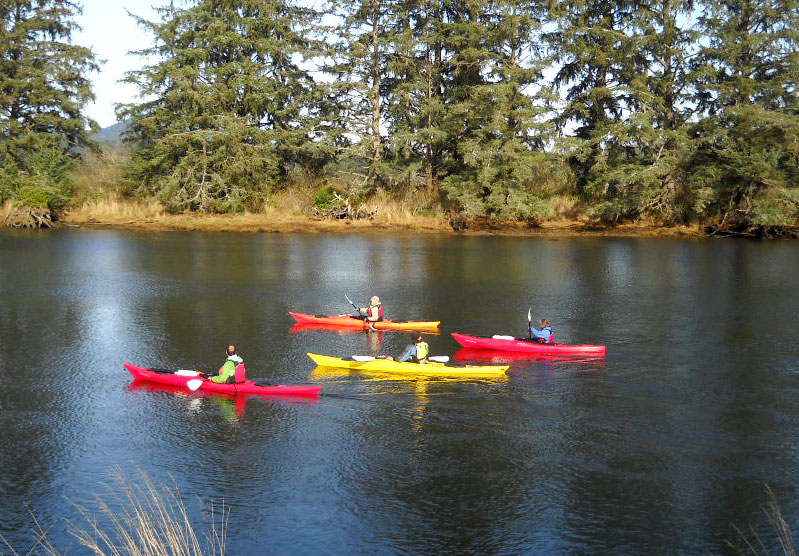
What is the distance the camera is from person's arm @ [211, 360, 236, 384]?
17.8 m

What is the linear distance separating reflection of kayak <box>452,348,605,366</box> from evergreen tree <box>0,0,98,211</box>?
40716 mm

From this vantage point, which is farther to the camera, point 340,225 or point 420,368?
point 340,225

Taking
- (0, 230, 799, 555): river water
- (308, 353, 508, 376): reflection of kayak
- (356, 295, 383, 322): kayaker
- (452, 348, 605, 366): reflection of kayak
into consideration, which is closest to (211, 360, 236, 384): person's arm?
(0, 230, 799, 555): river water

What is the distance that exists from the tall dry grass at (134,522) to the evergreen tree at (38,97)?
148ft

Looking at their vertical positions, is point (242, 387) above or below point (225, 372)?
below

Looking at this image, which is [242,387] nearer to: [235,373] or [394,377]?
[235,373]

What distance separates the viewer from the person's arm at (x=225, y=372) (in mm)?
17812

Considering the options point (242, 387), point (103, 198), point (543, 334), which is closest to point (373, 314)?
point (543, 334)

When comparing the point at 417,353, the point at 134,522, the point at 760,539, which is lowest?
the point at 760,539

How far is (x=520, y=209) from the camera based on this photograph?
51.9m

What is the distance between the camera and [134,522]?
12.2m

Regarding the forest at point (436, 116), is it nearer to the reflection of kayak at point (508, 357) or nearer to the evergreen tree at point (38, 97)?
the evergreen tree at point (38, 97)

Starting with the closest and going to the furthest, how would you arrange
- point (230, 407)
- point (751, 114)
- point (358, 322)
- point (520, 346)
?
point (230, 407), point (520, 346), point (358, 322), point (751, 114)

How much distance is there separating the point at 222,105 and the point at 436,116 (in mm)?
14535
